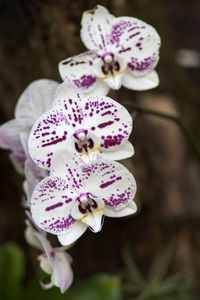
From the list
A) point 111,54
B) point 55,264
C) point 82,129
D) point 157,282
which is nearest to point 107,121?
point 82,129

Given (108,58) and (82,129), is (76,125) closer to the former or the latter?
(82,129)

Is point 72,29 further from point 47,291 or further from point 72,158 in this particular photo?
point 47,291

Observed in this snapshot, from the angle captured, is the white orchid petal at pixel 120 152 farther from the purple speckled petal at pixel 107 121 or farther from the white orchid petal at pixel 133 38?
the white orchid petal at pixel 133 38

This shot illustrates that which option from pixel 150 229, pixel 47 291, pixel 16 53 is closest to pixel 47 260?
pixel 47 291

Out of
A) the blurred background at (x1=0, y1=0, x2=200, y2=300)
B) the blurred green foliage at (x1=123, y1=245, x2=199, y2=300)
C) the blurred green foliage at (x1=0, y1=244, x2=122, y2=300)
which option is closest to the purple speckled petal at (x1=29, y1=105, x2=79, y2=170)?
the blurred background at (x1=0, y1=0, x2=200, y2=300)

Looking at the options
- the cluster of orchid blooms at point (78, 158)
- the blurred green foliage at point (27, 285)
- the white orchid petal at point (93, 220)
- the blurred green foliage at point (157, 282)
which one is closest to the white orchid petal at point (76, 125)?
the cluster of orchid blooms at point (78, 158)

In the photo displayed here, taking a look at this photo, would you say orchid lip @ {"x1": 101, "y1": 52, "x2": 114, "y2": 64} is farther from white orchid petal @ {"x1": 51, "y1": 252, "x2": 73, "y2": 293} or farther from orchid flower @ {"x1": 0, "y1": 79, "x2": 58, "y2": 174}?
white orchid petal @ {"x1": 51, "y1": 252, "x2": 73, "y2": 293}
